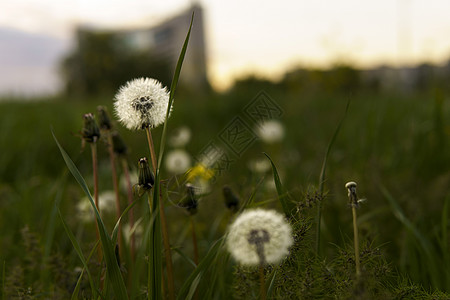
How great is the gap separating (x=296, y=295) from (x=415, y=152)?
201cm

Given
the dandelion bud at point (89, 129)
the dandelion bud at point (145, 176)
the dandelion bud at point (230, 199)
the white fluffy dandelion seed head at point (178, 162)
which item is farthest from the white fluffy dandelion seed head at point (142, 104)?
the white fluffy dandelion seed head at point (178, 162)

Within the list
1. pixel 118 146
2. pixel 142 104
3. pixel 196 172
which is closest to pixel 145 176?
pixel 142 104

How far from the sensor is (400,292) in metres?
0.71

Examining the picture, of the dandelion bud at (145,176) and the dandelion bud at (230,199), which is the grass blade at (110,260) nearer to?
the dandelion bud at (145,176)

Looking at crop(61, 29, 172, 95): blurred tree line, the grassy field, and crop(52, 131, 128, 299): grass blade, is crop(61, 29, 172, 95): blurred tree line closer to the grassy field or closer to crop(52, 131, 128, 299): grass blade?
the grassy field

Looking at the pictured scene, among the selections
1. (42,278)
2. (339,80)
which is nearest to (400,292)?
(42,278)

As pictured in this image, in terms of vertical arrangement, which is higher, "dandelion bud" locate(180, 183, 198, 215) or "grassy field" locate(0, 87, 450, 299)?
"dandelion bud" locate(180, 183, 198, 215)

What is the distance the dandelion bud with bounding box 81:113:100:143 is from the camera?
0.96 m

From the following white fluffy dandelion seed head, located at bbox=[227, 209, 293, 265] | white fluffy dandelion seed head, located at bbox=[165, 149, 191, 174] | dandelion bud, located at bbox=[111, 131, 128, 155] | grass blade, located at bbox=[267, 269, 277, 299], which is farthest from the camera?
white fluffy dandelion seed head, located at bbox=[165, 149, 191, 174]

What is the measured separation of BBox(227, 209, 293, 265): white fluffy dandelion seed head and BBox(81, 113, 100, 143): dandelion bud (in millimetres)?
482

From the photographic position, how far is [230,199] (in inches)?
41.6

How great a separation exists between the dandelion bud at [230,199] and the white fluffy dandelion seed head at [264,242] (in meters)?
0.37

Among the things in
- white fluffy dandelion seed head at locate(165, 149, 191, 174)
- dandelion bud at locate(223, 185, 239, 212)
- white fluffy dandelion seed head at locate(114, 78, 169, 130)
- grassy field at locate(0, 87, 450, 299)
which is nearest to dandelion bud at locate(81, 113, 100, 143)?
grassy field at locate(0, 87, 450, 299)

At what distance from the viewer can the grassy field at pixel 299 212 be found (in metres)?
0.77
